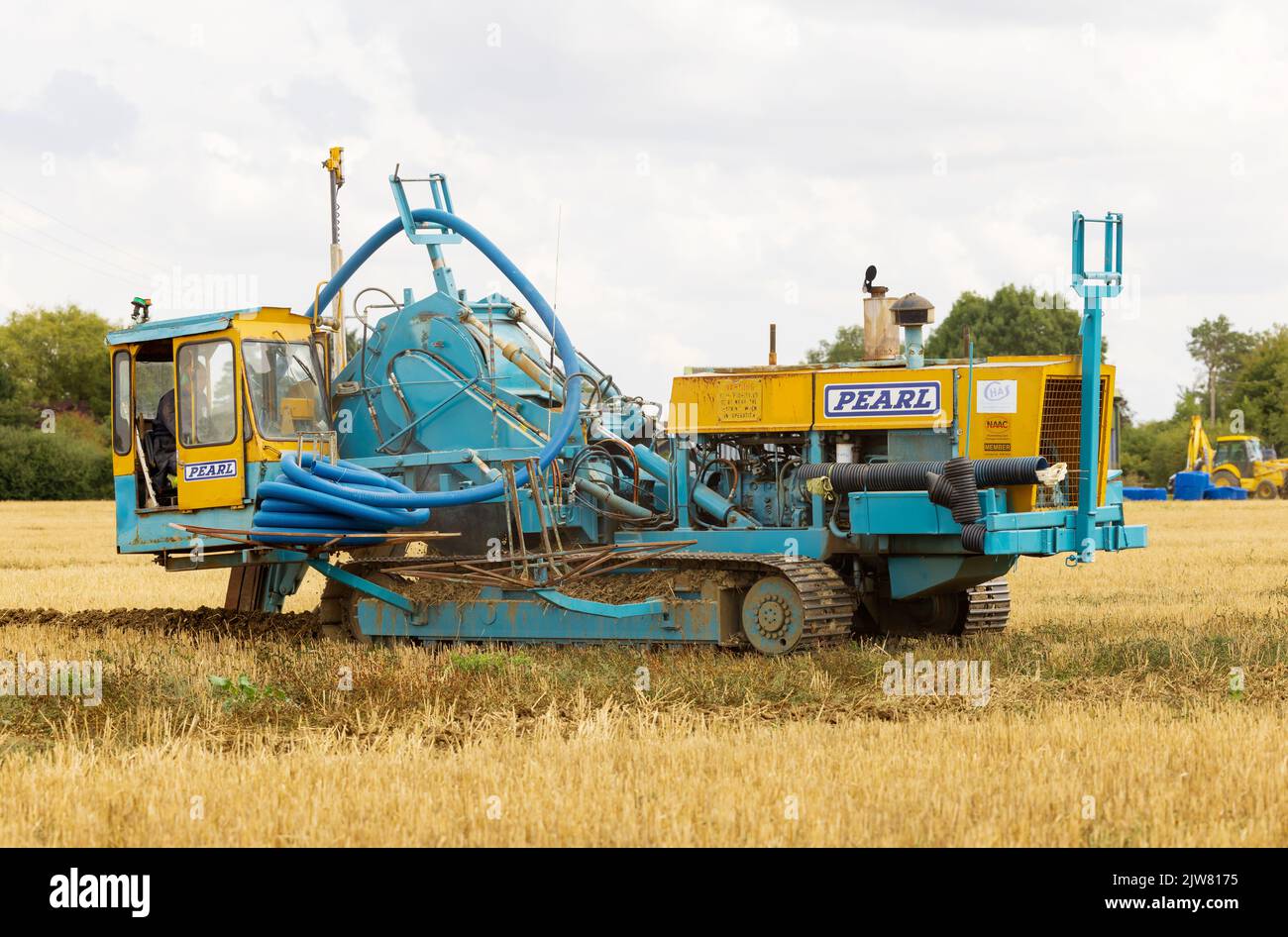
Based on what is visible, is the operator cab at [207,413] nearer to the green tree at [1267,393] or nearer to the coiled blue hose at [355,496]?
the coiled blue hose at [355,496]

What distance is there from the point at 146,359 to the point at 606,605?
14.7 ft

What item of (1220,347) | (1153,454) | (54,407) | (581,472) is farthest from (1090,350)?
(1220,347)

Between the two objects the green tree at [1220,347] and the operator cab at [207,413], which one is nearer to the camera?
the operator cab at [207,413]

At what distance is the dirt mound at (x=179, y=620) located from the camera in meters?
A: 13.9

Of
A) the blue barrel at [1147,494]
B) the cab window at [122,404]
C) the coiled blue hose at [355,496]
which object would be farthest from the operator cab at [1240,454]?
the cab window at [122,404]

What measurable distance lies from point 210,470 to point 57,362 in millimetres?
58096

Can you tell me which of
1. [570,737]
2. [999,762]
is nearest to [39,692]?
[570,737]

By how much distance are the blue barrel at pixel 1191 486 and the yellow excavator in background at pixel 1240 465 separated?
1.05 metres

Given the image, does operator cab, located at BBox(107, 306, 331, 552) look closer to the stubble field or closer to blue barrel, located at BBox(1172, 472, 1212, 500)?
the stubble field

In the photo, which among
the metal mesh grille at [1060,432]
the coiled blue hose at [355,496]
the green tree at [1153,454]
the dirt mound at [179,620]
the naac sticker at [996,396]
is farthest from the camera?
the green tree at [1153,454]

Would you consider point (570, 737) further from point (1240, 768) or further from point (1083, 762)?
point (1240, 768)

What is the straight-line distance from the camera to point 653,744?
814 centimetres

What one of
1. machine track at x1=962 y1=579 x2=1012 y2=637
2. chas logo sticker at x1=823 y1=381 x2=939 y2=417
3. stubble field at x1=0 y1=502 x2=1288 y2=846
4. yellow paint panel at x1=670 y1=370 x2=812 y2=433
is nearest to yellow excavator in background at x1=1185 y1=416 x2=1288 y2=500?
stubble field at x1=0 y1=502 x2=1288 y2=846
